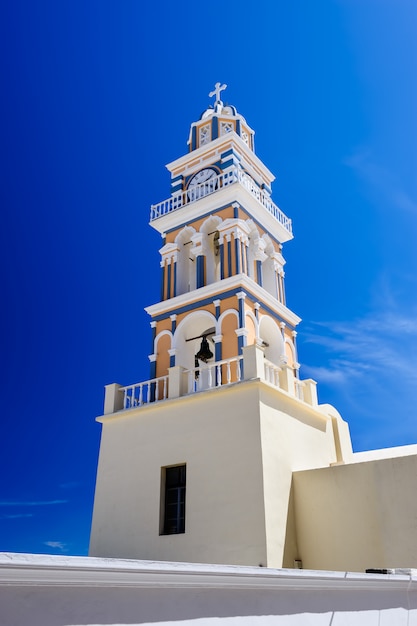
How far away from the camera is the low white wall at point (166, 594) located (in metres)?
2.39

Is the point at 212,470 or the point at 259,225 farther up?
the point at 259,225

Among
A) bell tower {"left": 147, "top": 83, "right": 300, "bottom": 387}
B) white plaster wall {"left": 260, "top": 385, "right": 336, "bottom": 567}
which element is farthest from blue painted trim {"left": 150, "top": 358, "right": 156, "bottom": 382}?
white plaster wall {"left": 260, "top": 385, "right": 336, "bottom": 567}

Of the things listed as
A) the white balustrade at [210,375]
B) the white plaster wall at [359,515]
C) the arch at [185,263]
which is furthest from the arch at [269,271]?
the white plaster wall at [359,515]

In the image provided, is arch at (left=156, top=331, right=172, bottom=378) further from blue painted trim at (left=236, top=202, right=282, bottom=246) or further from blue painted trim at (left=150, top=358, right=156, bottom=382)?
blue painted trim at (left=236, top=202, right=282, bottom=246)

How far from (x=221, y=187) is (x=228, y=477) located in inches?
366

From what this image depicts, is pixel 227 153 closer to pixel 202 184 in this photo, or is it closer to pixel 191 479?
pixel 202 184

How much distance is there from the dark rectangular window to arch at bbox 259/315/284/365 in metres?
5.03

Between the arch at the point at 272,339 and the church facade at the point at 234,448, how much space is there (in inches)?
1.3

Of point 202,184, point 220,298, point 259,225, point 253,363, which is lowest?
point 253,363

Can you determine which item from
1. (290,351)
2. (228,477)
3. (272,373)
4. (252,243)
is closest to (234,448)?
(228,477)

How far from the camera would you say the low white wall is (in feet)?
7.85

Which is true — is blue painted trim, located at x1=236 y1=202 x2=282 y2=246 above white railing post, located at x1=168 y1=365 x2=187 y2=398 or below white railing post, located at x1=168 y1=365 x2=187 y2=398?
above

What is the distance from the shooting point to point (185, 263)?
55.4ft

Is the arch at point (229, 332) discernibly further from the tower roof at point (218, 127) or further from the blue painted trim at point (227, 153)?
the tower roof at point (218, 127)
